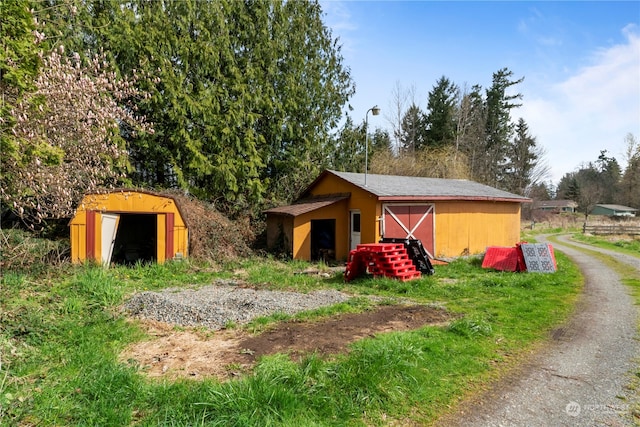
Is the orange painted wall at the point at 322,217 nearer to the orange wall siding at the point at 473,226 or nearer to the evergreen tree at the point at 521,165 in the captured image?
the orange wall siding at the point at 473,226

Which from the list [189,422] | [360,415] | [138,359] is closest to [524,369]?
[360,415]

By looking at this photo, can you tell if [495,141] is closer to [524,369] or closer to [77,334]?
[524,369]

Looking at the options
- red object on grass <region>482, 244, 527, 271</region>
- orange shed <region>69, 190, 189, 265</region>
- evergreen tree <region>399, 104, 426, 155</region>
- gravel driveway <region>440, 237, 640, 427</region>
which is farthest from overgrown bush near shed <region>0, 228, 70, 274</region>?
evergreen tree <region>399, 104, 426, 155</region>

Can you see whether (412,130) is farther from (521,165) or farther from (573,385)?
(573,385)

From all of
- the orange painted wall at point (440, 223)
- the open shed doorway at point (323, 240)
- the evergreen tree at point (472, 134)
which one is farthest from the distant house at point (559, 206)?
the open shed doorway at point (323, 240)

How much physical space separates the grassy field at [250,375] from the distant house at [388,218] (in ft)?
19.8

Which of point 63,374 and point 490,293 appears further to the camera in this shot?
point 490,293

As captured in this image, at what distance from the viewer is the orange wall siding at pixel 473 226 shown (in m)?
14.2

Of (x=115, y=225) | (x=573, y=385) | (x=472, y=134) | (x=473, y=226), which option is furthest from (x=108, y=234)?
(x=472, y=134)

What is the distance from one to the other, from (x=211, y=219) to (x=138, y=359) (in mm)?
9798

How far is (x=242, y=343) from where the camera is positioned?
16.8 feet

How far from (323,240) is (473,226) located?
6546mm

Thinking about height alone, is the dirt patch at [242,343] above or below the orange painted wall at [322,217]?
below

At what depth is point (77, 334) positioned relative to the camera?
5191mm
